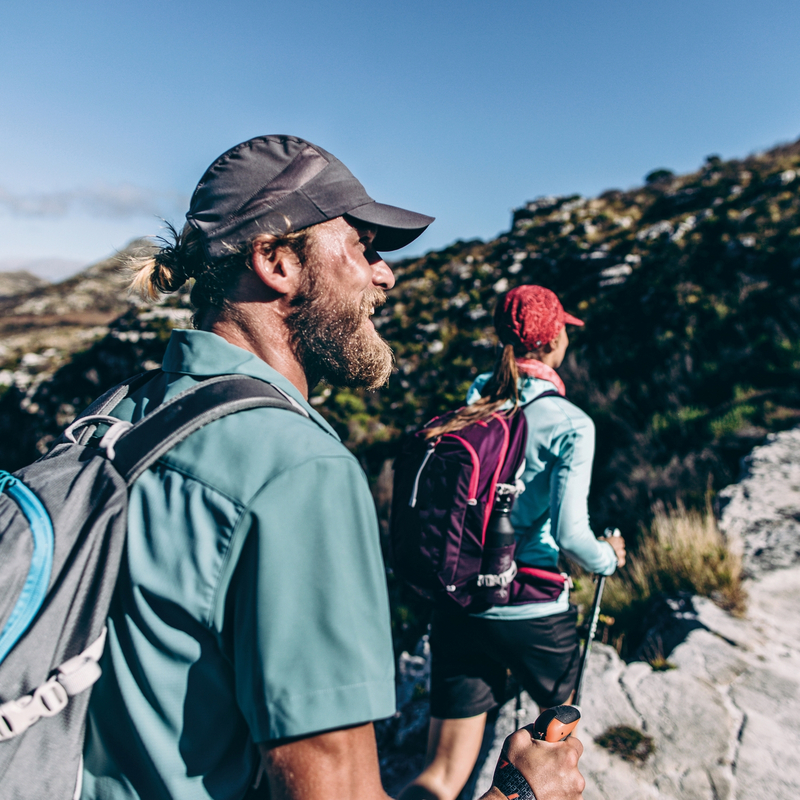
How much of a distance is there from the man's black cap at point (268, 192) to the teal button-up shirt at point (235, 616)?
54cm

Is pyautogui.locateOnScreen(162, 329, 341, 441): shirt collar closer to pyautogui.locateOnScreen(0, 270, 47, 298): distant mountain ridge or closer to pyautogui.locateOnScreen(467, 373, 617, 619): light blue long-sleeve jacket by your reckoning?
pyautogui.locateOnScreen(467, 373, 617, 619): light blue long-sleeve jacket

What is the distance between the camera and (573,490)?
2.06 meters

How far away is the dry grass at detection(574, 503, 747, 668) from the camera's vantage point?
3.73m

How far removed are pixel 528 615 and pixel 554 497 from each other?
1.68ft

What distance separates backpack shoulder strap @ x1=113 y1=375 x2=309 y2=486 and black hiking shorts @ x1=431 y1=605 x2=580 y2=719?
1566 millimetres

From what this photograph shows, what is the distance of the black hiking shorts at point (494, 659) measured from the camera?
2.14m

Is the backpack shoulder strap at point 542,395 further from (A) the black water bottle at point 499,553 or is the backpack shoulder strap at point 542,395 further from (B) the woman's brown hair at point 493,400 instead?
(A) the black water bottle at point 499,553

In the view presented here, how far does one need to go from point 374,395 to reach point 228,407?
10.8 metres

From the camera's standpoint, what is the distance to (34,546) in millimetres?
725

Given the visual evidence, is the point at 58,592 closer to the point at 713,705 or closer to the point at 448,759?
the point at 448,759

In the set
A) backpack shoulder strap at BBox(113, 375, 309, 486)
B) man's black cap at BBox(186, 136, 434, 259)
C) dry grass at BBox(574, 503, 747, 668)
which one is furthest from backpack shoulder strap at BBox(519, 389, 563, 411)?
dry grass at BBox(574, 503, 747, 668)

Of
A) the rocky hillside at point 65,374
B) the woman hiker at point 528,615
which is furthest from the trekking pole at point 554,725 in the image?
the rocky hillside at point 65,374

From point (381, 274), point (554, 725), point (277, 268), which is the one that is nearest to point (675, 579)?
point (554, 725)

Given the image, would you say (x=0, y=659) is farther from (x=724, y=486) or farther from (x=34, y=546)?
(x=724, y=486)
